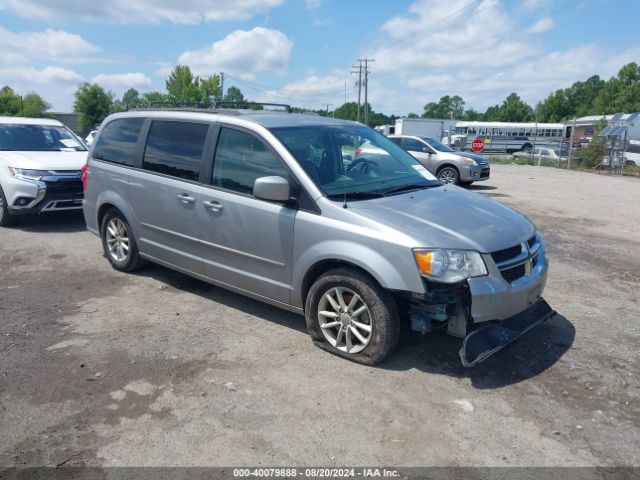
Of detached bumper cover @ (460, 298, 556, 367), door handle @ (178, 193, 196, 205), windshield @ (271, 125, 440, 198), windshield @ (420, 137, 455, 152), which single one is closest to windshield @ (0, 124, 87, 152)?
door handle @ (178, 193, 196, 205)

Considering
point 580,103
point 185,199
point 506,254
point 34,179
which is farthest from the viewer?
point 580,103

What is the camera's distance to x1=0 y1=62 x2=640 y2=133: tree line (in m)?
49.3

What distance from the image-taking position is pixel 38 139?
31.7 ft

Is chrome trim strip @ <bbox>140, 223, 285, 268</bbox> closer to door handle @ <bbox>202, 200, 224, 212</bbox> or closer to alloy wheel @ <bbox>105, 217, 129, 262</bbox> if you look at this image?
door handle @ <bbox>202, 200, 224, 212</bbox>

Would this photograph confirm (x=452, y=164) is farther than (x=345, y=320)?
Yes

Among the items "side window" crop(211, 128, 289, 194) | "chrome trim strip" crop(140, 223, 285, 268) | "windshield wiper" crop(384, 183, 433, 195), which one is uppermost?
"side window" crop(211, 128, 289, 194)

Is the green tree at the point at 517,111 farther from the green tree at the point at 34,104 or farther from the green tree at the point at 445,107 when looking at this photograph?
the green tree at the point at 34,104

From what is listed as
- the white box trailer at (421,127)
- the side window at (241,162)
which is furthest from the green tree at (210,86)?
the side window at (241,162)

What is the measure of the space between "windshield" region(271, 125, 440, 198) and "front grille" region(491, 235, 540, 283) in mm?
1107

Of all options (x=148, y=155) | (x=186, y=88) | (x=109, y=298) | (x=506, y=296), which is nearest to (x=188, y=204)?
(x=148, y=155)

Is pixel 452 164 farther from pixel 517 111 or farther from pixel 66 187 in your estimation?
pixel 517 111

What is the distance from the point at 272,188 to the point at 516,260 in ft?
6.31

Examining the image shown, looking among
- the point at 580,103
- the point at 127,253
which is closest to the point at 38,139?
the point at 127,253

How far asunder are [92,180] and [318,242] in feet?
11.9
